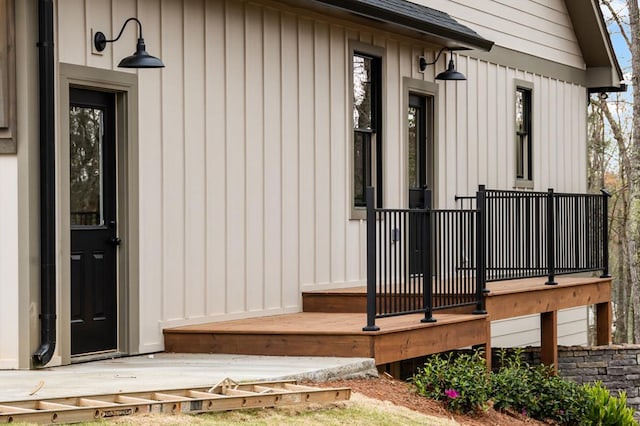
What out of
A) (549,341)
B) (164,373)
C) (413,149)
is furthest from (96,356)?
(413,149)

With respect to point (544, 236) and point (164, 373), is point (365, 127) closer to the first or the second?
point (544, 236)

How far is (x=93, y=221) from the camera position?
11172 mm

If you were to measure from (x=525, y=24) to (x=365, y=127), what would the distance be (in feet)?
19.4

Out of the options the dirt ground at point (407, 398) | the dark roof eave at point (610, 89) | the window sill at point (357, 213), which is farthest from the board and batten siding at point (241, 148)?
the dark roof eave at point (610, 89)

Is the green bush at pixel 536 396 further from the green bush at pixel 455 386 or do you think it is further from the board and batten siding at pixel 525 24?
the board and batten siding at pixel 525 24

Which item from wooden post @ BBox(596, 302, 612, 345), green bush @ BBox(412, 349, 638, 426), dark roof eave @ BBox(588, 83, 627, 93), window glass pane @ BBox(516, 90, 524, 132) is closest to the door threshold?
green bush @ BBox(412, 349, 638, 426)

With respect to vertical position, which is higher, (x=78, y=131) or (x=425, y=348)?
(x=78, y=131)

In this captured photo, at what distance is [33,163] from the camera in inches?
407

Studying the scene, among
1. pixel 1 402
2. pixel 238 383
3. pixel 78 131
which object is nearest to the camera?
pixel 1 402

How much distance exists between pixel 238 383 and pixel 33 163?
2.83m

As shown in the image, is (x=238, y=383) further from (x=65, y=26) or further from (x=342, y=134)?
(x=342, y=134)

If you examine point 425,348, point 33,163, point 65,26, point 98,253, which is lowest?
point 425,348

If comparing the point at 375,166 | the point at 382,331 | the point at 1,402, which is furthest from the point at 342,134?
the point at 1,402

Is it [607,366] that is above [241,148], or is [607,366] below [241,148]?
below
